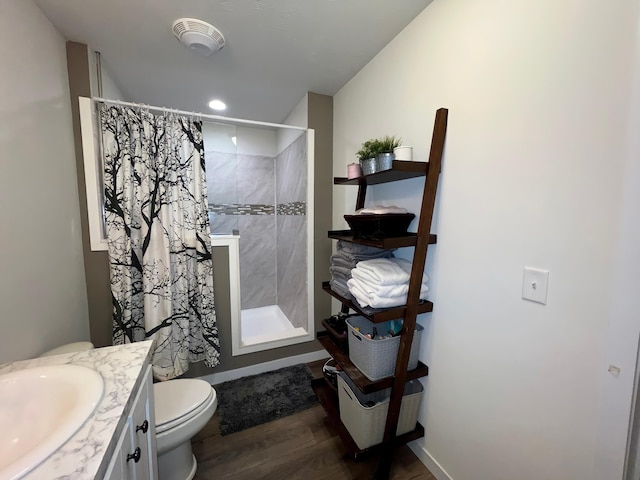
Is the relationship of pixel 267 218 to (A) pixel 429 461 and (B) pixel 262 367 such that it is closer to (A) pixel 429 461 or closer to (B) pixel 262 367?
(B) pixel 262 367

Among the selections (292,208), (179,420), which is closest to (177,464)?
(179,420)

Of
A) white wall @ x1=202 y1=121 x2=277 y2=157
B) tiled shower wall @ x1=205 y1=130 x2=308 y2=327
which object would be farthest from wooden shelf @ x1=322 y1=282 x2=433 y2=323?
white wall @ x1=202 y1=121 x2=277 y2=157

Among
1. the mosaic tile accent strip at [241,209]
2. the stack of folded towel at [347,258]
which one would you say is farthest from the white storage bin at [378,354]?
the mosaic tile accent strip at [241,209]

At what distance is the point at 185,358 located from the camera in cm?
179

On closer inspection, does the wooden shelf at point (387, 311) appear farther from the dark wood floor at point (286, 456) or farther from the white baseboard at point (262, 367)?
the white baseboard at point (262, 367)

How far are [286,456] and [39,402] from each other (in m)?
1.16

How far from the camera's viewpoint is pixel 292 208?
261 cm

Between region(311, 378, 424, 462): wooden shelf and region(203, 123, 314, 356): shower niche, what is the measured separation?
2.16 ft

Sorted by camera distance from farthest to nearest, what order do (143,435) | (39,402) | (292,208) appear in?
(292,208) → (143,435) → (39,402)

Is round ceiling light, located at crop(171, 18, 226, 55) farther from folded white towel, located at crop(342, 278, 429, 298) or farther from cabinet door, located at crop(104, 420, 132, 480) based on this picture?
cabinet door, located at crop(104, 420, 132, 480)

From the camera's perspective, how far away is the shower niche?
2199mm

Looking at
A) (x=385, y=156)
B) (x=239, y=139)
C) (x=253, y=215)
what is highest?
(x=239, y=139)

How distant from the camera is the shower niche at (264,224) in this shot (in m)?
2.20

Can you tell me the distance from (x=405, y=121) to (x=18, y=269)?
6.30 ft
